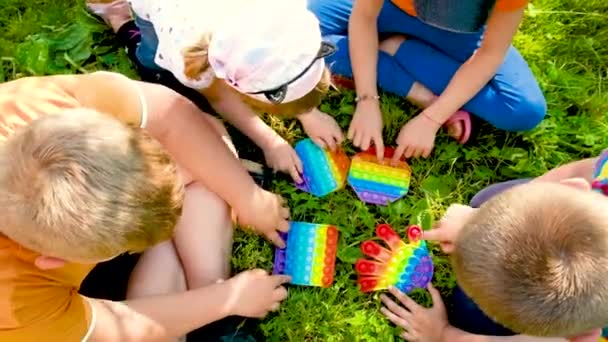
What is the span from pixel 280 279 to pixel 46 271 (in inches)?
23.3

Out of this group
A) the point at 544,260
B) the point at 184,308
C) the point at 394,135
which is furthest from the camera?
the point at 394,135

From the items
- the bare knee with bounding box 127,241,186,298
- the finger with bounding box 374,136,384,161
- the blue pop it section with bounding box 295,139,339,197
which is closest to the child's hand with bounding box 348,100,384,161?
the finger with bounding box 374,136,384,161

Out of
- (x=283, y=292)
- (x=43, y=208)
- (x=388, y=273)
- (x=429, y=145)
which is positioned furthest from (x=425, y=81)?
(x=43, y=208)

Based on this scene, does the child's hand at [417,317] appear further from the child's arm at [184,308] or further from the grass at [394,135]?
the child's arm at [184,308]

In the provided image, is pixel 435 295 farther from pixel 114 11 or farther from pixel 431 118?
pixel 114 11

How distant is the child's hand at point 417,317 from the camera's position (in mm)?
1925

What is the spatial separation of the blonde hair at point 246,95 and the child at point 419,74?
12.9 inches

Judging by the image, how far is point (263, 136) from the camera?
2041mm

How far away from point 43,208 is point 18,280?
264 millimetres

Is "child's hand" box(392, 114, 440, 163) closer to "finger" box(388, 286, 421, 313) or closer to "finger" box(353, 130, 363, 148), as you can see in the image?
"finger" box(353, 130, 363, 148)

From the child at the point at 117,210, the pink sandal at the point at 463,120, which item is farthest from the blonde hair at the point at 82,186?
the pink sandal at the point at 463,120

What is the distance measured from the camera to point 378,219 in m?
2.06

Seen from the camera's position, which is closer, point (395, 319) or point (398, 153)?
point (395, 319)

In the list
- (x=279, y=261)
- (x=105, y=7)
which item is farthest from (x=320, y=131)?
(x=105, y=7)
